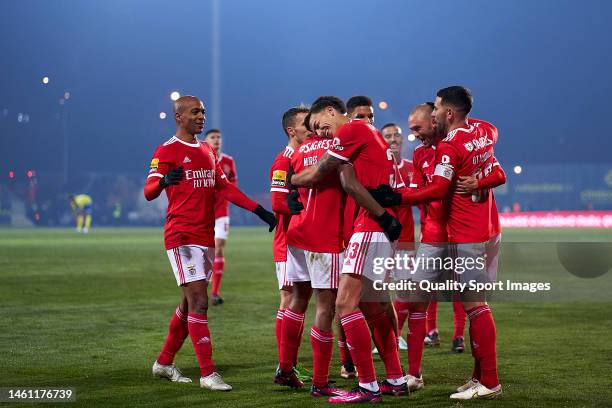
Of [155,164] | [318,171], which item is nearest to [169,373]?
[155,164]

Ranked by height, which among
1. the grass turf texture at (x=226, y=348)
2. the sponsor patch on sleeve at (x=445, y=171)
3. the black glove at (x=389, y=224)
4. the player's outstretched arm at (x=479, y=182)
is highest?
the sponsor patch on sleeve at (x=445, y=171)

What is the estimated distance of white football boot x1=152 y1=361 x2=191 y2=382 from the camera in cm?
809

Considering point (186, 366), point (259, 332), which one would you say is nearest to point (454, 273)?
point (186, 366)

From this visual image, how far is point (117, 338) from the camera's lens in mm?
10875

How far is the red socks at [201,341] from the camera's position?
7.78 m

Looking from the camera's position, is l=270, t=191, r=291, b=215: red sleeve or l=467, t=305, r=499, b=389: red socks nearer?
l=467, t=305, r=499, b=389: red socks

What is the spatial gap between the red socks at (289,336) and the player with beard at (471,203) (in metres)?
1.38

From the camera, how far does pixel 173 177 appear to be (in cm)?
770

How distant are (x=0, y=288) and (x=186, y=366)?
9.37 meters

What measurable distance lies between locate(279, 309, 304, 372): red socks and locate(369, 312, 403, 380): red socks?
Answer: 696mm

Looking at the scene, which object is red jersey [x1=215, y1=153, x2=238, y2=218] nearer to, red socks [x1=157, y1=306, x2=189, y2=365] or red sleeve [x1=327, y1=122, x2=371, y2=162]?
red socks [x1=157, y1=306, x2=189, y2=365]

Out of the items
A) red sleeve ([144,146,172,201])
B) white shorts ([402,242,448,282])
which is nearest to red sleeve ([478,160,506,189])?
white shorts ([402,242,448,282])

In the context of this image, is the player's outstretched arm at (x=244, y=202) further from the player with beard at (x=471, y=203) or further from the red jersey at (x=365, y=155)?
the player with beard at (x=471, y=203)

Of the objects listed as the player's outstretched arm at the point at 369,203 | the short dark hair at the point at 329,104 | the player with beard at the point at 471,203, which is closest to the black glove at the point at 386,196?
the player's outstretched arm at the point at 369,203
